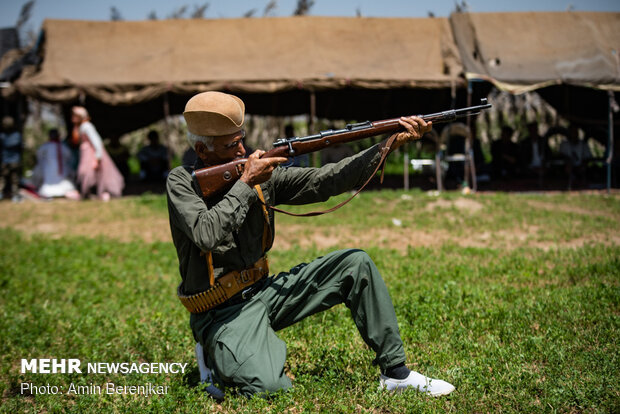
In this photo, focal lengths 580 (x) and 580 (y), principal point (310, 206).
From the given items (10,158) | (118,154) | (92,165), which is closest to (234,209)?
(92,165)

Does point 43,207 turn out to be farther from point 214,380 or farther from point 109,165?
point 214,380

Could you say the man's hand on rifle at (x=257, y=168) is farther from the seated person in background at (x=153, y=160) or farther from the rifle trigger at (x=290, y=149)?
the seated person in background at (x=153, y=160)

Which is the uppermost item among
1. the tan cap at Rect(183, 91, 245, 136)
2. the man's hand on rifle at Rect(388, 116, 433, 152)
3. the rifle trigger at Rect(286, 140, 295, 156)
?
the tan cap at Rect(183, 91, 245, 136)

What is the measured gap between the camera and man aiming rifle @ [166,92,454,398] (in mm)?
3588

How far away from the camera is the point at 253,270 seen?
12.8 feet

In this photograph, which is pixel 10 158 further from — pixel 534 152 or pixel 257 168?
pixel 534 152

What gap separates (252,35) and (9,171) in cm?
698

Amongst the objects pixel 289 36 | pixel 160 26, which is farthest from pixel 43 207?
pixel 289 36

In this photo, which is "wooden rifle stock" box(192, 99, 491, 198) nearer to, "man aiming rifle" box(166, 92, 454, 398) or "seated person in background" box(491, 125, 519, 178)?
"man aiming rifle" box(166, 92, 454, 398)

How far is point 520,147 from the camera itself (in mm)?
16203

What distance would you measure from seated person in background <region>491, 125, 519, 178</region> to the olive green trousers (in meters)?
13.0

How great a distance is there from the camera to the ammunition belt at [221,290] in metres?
3.77

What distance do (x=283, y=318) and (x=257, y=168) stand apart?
1.04 metres

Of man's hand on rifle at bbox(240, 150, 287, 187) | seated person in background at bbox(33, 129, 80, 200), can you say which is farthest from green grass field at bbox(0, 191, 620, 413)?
seated person in background at bbox(33, 129, 80, 200)
